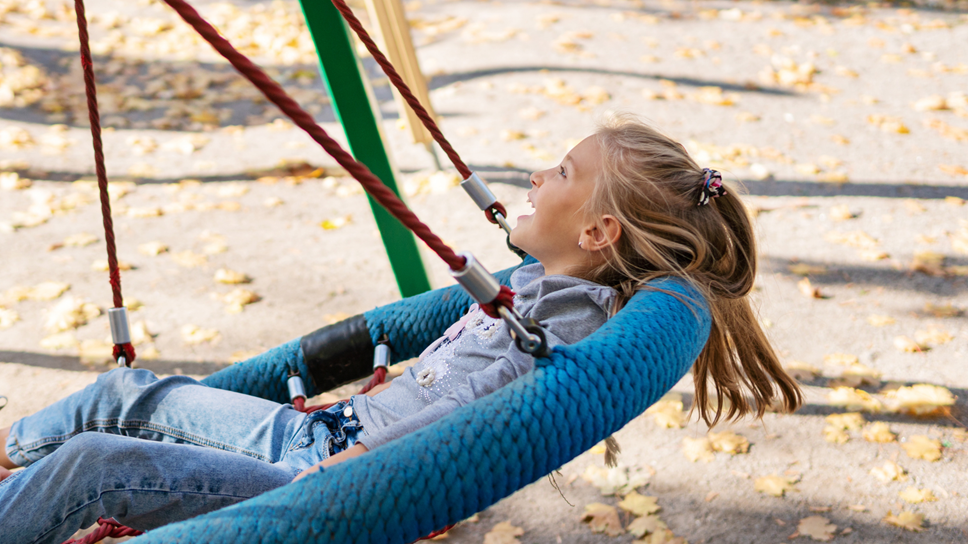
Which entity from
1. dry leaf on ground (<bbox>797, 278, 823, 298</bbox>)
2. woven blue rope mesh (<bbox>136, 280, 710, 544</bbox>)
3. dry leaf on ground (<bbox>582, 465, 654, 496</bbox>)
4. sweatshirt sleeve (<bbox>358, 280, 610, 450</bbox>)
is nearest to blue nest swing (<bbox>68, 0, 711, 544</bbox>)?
woven blue rope mesh (<bbox>136, 280, 710, 544</bbox>)

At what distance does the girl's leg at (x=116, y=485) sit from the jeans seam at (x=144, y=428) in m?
0.23

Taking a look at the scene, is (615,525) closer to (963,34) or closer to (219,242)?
(219,242)

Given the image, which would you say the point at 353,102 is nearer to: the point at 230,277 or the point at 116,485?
the point at 230,277

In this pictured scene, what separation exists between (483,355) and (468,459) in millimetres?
503

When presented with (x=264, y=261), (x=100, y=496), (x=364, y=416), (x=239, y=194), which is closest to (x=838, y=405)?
(x=364, y=416)

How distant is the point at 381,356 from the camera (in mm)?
1881

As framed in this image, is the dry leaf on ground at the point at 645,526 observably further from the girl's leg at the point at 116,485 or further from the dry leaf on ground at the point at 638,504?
the girl's leg at the point at 116,485

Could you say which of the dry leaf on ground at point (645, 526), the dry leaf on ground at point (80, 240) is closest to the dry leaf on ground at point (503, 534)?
the dry leaf on ground at point (645, 526)

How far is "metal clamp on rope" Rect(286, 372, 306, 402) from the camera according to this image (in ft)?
5.93

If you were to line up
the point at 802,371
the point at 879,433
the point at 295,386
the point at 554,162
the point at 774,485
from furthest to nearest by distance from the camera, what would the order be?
the point at 554,162
the point at 802,371
the point at 879,433
the point at 774,485
the point at 295,386

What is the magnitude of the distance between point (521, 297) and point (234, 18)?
5524mm

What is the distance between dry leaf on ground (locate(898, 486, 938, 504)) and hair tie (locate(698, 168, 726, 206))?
1130mm

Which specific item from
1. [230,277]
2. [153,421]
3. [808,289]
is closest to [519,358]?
[153,421]

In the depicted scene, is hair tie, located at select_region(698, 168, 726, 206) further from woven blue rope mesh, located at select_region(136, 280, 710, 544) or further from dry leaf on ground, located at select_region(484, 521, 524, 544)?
dry leaf on ground, located at select_region(484, 521, 524, 544)
